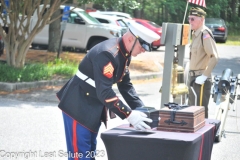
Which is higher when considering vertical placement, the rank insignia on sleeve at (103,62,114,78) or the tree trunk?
the rank insignia on sleeve at (103,62,114,78)

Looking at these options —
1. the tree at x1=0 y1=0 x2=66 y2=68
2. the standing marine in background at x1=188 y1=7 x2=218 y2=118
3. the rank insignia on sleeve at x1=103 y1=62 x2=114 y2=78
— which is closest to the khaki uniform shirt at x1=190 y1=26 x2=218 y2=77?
the standing marine in background at x1=188 y1=7 x2=218 y2=118

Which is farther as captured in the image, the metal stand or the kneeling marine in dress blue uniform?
the metal stand

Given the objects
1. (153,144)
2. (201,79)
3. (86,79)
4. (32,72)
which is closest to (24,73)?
(32,72)

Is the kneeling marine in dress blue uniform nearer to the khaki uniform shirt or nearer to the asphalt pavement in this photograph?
the asphalt pavement

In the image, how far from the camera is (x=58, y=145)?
803 centimetres

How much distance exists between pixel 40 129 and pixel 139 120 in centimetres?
472

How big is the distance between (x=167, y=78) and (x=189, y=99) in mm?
1202

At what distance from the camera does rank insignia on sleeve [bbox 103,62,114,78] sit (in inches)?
181

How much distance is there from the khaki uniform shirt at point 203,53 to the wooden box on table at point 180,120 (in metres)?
2.98

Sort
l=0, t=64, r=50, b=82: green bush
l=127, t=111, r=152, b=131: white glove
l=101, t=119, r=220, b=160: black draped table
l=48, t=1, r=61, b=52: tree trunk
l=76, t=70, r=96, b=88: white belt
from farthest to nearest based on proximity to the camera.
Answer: l=48, t=1, r=61, b=52: tree trunk < l=0, t=64, r=50, b=82: green bush < l=76, t=70, r=96, b=88: white belt < l=127, t=111, r=152, b=131: white glove < l=101, t=119, r=220, b=160: black draped table

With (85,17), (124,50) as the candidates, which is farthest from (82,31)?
(124,50)

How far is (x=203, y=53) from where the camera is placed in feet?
25.7

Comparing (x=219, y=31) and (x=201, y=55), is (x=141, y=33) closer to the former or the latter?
(x=201, y=55)

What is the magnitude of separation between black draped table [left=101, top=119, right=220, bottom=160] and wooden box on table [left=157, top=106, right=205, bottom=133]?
0.21 ft
